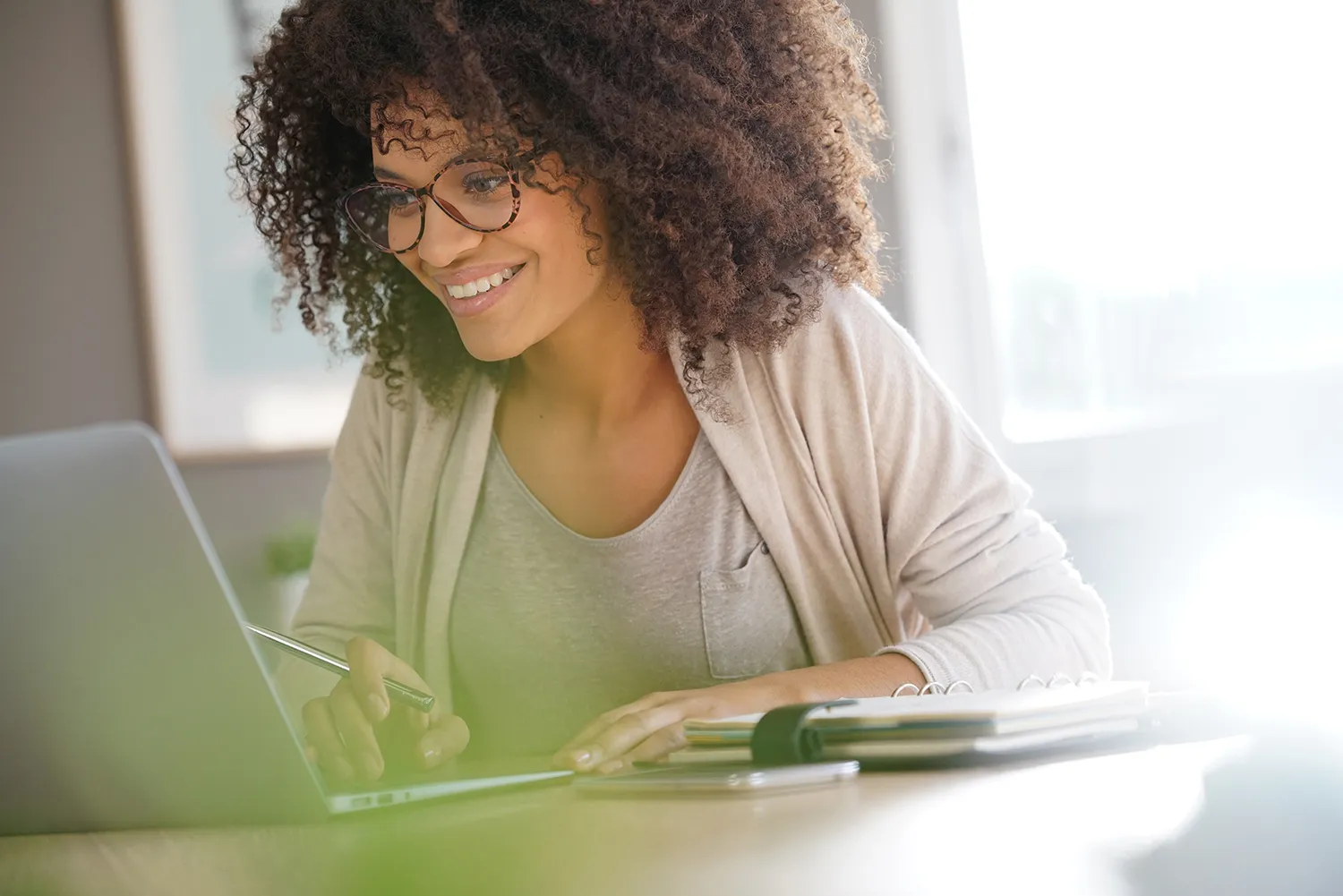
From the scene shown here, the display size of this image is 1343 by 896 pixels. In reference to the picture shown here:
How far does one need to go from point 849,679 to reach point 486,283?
1.82ft

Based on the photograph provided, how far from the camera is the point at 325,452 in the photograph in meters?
3.23

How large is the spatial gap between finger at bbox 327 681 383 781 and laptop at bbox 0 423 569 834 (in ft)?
1.00

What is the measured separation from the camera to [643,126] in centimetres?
134

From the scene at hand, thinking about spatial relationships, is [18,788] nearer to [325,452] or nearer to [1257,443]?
[1257,443]

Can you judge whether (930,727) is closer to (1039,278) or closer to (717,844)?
(717,844)

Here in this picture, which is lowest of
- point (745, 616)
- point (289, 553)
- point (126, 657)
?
point (289, 553)

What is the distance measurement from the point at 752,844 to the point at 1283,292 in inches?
90.7

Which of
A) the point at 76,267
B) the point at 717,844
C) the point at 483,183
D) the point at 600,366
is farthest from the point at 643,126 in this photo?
the point at 76,267

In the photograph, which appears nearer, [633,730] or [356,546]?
[633,730]

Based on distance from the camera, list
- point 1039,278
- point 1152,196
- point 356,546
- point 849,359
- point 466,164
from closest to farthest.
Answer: point 466,164 → point 849,359 → point 356,546 → point 1152,196 → point 1039,278

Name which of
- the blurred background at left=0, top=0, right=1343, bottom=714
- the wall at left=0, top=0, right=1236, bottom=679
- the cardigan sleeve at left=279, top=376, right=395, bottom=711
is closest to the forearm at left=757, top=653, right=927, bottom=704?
the cardigan sleeve at left=279, top=376, right=395, bottom=711

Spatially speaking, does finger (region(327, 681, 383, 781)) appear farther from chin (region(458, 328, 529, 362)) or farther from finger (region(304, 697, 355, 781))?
chin (region(458, 328, 529, 362))

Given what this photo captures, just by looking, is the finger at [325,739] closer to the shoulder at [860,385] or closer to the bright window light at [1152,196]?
the shoulder at [860,385]

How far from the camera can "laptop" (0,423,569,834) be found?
67 cm
